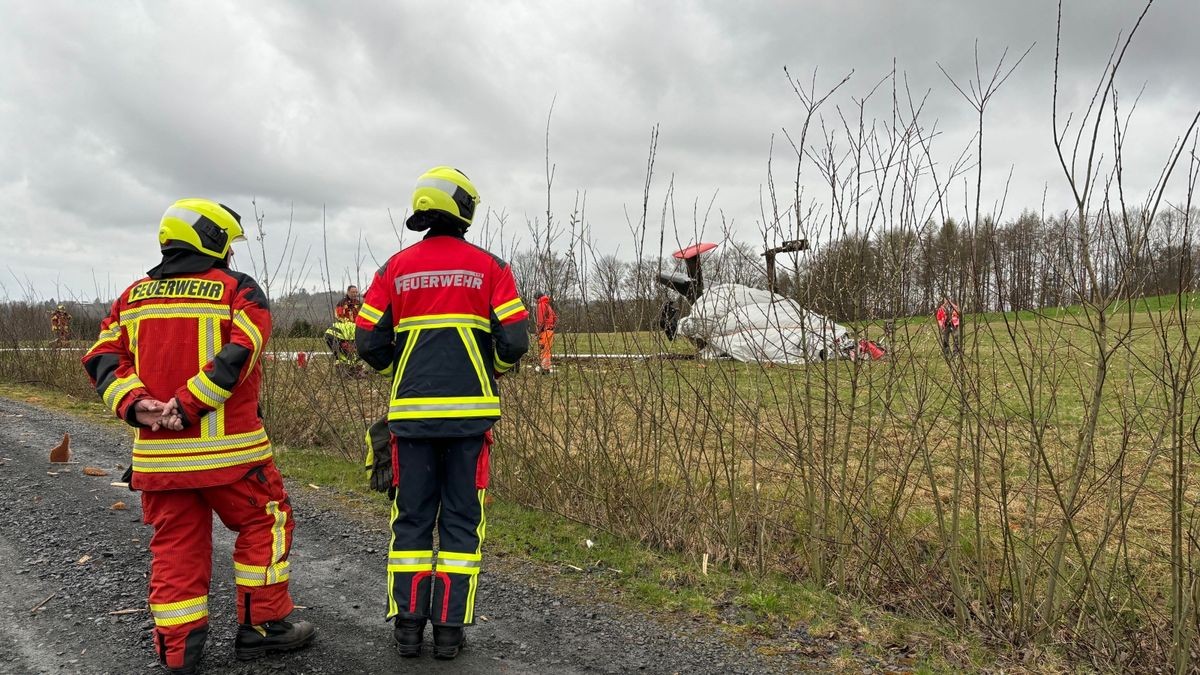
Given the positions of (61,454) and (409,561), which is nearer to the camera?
(409,561)

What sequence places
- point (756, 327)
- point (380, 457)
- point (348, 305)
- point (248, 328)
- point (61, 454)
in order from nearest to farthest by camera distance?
1. point (248, 328)
2. point (380, 457)
3. point (756, 327)
4. point (61, 454)
5. point (348, 305)

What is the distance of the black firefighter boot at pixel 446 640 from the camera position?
10.1 feet

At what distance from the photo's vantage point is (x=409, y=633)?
10.0 feet

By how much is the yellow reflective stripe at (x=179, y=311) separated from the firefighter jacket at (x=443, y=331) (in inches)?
22.6

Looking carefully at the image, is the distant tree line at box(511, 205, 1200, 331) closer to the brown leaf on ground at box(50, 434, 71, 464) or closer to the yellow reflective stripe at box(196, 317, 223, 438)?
the yellow reflective stripe at box(196, 317, 223, 438)

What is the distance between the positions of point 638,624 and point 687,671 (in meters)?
0.52

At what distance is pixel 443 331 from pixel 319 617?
1.70 meters

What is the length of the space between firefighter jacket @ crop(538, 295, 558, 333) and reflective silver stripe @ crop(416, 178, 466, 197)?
113 inches

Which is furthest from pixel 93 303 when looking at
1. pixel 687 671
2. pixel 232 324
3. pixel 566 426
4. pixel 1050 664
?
pixel 1050 664

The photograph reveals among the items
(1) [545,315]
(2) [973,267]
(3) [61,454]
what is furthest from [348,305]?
(2) [973,267]

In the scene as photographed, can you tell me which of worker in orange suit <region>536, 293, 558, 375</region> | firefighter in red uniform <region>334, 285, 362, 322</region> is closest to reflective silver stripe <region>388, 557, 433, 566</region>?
worker in orange suit <region>536, 293, 558, 375</region>

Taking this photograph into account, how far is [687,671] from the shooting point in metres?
3.16

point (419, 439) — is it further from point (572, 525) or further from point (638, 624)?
point (572, 525)

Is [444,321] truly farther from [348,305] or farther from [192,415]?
[348,305]
